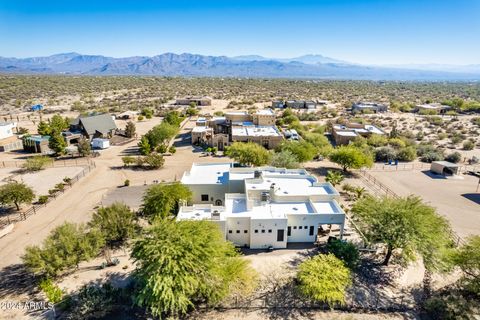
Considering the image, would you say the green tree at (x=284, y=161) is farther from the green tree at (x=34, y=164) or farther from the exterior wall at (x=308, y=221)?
the green tree at (x=34, y=164)

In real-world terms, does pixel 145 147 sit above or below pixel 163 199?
below

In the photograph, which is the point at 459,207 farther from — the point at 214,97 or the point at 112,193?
the point at 214,97

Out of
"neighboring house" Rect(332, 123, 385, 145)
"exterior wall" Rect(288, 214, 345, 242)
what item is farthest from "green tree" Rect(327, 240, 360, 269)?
"neighboring house" Rect(332, 123, 385, 145)

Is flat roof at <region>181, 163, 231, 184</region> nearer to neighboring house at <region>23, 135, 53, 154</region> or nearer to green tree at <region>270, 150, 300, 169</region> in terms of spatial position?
green tree at <region>270, 150, 300, 169</region>

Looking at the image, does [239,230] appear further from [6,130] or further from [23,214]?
[6,130]

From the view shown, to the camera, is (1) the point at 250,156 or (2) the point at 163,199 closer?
(2) the point at 163,199

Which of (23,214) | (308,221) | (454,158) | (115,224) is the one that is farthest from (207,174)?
(454,158)
